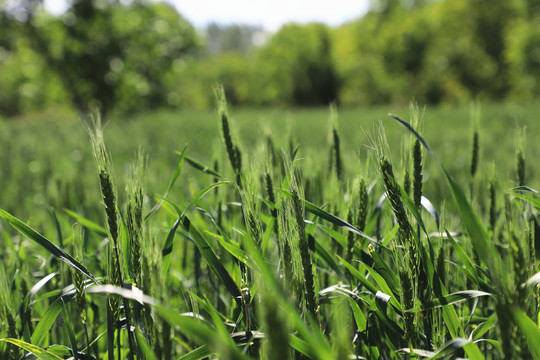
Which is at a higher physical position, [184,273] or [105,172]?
[105,172]

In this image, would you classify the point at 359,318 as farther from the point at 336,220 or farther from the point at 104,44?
the point at 104,44

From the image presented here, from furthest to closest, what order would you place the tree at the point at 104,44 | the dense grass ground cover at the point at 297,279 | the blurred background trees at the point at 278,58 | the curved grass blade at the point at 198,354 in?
the blurred background trees at the point at 278,58 < the tree at the point at 104,44 < the curved grass blade at the point at 198,354 < the dense grass ground cover at the point at 297,279

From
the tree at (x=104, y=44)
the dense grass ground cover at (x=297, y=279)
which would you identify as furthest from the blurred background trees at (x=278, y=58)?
the dense grass ground cover at (x=297, y=279)

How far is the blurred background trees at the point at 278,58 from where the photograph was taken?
984 inches

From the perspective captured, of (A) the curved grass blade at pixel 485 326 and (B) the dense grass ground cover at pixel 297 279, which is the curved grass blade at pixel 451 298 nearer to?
(B) the dense grass ground cover at pixel 297 279

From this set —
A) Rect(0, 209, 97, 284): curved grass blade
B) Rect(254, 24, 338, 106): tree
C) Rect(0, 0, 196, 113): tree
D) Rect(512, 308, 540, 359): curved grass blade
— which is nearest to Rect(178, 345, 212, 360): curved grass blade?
Rect(0, 209, 97, 284): curved grass blade

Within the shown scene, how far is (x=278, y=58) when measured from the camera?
66688 mm

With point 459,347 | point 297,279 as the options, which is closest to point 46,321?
point 297,279

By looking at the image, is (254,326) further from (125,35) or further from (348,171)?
(125,35)

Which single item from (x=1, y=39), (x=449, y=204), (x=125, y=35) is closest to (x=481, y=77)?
(x=125, y=35)

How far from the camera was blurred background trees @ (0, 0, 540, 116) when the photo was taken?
82.0ft

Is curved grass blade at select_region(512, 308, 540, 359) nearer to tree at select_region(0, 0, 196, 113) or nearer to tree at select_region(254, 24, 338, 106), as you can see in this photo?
tree at select_region(0, 0, 196, 113)

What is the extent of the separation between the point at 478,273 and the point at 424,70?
171 feet

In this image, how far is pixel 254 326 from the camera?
102 centimetres
